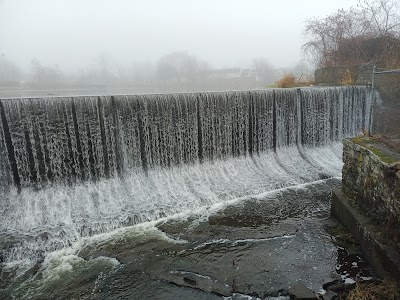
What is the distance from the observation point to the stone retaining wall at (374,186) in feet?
15.1

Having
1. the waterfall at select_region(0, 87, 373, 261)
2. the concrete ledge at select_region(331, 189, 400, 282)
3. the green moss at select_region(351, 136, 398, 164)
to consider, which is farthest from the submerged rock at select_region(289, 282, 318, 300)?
the waterfall at select_region(0, 87, 373, 261)

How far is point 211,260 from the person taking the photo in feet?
17.8

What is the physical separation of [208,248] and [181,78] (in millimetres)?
39478

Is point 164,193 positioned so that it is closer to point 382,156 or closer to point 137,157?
point 137,157

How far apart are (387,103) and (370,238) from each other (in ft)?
23.0

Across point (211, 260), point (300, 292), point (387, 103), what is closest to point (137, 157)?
point (211, 260)

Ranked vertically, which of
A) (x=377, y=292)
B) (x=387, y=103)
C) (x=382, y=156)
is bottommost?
(x=377, y=292)

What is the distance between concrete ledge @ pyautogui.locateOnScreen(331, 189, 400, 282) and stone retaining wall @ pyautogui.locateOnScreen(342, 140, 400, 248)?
11 centimetres

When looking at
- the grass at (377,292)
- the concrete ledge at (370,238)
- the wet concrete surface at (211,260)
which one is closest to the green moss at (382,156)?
the concrete ledge at (370,238)

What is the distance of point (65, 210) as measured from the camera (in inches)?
277

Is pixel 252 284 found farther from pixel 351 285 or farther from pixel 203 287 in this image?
pixel 351 285

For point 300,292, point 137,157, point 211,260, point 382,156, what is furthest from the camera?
point 137,157

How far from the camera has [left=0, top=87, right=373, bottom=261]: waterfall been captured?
6.92 m

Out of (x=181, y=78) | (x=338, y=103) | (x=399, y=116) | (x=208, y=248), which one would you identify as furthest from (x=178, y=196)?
(x=181, y=78)
